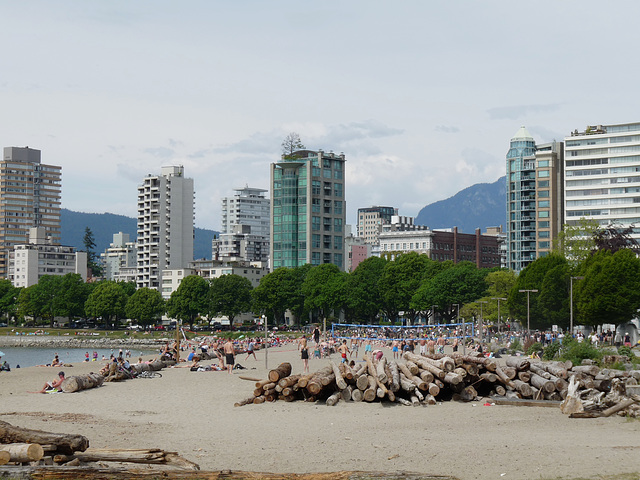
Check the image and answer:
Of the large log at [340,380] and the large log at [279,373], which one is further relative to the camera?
the large log at [279,373]

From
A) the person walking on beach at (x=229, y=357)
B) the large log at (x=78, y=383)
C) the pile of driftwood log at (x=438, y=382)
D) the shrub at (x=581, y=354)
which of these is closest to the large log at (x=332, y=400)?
the pile of driftwood log at (x=438, y=382)

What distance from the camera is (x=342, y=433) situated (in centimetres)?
2141

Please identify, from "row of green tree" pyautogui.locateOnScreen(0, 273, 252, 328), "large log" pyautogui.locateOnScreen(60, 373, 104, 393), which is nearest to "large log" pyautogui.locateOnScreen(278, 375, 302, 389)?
"large log" pyautogui.locateOnScreen(60, 373, 104, 393)

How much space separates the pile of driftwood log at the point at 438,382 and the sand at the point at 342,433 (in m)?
0.60

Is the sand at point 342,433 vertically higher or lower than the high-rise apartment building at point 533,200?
lower

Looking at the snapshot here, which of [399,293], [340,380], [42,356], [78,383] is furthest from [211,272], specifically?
[340,380]

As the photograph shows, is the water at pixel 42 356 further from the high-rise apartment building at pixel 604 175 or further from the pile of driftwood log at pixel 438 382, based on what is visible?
the high-rise apartment building at pixel 604 175

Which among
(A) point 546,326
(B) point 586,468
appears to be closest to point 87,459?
(B) point 586,468

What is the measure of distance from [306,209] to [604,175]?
193ft

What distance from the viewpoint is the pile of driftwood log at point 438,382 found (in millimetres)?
27594

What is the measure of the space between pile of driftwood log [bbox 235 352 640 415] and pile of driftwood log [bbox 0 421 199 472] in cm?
1253

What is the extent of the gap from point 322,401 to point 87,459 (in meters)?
13.9

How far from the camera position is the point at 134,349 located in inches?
4653

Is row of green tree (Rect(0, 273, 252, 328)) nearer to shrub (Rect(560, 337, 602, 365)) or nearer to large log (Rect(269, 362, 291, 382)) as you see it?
shrub (Rect(560, 337, 602, 365))
